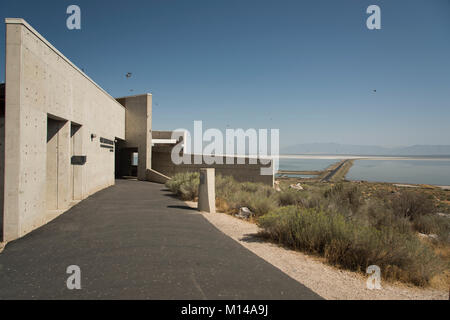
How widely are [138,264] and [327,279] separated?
3.46 metres

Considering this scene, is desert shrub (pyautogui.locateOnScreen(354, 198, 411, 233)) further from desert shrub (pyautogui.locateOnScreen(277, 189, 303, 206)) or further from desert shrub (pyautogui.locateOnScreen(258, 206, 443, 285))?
desert shrub (pyautogui.locateOnScreen(277, 189, 303, 206))

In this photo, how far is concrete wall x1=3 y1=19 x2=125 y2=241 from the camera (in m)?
6.98

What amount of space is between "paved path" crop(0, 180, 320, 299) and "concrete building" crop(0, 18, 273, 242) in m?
1.11

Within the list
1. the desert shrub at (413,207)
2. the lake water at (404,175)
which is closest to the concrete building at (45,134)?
the desert shrub at (413,207)

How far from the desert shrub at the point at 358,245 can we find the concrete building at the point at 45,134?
6.61 m

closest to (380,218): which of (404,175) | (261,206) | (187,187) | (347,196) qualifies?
(347,196)

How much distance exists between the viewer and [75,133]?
13.0m

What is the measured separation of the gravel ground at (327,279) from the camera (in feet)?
14.9

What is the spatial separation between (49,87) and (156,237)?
5.97 meters

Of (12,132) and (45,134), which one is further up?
(45,134)

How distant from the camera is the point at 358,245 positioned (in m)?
5.92

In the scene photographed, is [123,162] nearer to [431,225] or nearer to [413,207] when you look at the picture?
[413,207]

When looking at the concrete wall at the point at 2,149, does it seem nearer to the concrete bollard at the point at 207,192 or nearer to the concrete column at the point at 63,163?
the concrete column at the point at 63,163

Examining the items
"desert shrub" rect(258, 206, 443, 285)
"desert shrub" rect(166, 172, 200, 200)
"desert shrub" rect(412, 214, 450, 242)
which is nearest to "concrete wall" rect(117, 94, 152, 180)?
"desert shrub" rect(166, 172, 200, 200)
